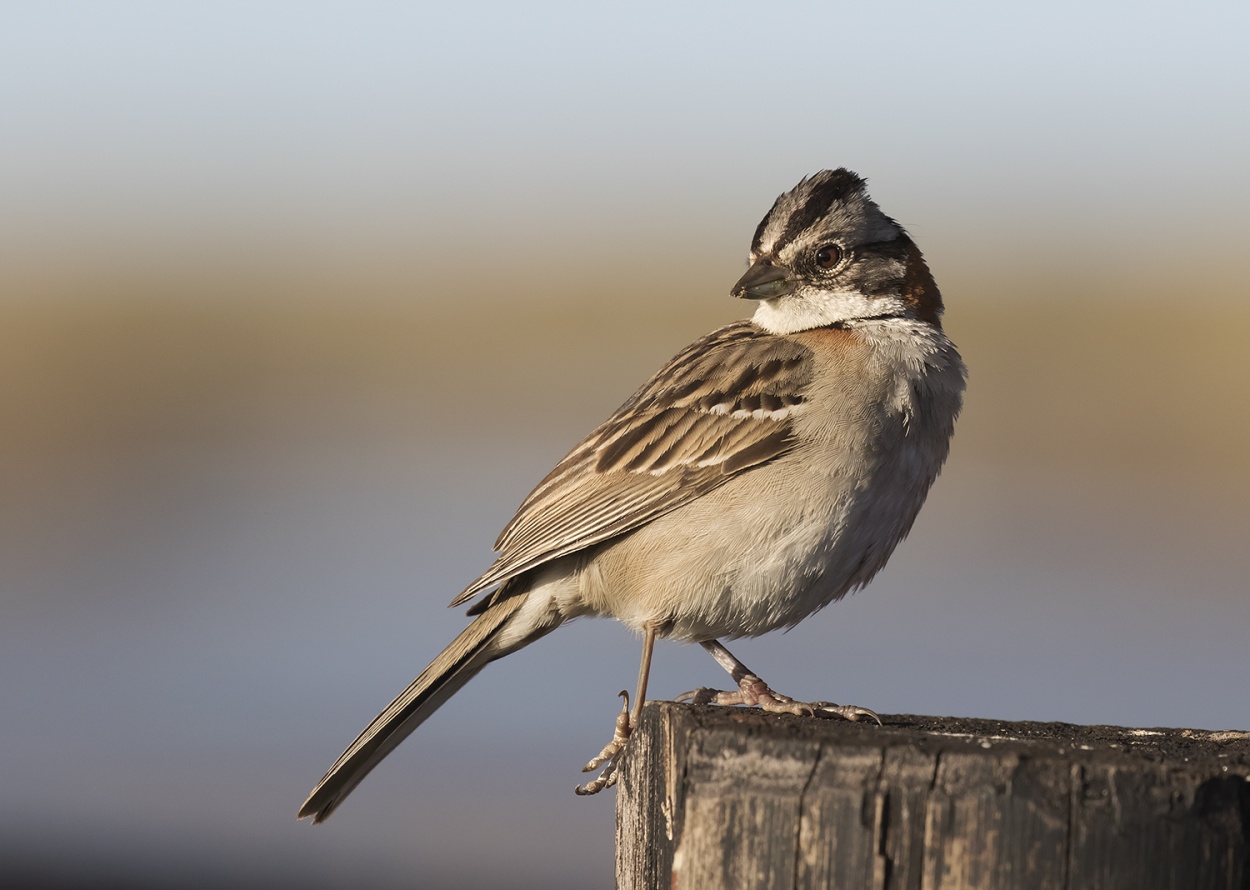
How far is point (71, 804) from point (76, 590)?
19.6 feet

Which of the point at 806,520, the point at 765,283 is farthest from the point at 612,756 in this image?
the point at 765,283

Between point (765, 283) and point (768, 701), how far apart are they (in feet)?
5.65

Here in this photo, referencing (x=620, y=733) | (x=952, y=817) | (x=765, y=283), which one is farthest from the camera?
(x=765, y=283)

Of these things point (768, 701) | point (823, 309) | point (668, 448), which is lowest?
point (768, 701)

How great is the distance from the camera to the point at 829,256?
6633mm

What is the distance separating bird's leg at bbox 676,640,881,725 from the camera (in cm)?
478

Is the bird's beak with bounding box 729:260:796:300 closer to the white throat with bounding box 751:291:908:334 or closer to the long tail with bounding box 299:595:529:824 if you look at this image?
the white throat with bounding box 751:291:908:334

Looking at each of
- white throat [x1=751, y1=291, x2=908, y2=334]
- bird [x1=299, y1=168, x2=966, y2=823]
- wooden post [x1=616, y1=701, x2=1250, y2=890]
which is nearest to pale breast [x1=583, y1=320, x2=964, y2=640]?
bird [x1=299, y1=168, x2=966, y2=823]

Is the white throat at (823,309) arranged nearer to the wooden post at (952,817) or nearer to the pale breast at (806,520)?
the pale breast at (806,520)

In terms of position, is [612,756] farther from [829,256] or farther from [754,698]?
[829,256]

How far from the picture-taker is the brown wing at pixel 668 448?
19.8 feet

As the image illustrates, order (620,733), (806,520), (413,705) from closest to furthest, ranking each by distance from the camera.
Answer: (806,520), (620,733), (413,705)

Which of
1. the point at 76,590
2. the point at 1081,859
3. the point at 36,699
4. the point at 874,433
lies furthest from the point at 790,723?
the point at 76,590

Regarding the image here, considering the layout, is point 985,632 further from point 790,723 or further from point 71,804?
point 790,723
